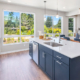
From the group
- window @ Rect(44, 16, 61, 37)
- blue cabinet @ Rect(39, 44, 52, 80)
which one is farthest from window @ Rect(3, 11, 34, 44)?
blue cabinet @ Rect(39, 44, 52, 80)

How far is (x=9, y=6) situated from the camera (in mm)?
4586

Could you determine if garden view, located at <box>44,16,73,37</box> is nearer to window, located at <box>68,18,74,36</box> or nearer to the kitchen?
the kitchen

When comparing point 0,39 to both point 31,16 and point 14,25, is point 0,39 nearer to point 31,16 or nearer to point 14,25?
point 14,25

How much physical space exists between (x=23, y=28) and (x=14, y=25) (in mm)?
598

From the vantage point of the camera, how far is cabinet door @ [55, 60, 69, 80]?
144 cm

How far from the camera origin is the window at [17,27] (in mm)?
4699

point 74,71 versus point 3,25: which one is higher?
point 3,25

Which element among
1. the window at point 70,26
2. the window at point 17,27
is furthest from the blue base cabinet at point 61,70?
the window at point 70,26

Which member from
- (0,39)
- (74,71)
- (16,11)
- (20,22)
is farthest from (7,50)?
(74,71)

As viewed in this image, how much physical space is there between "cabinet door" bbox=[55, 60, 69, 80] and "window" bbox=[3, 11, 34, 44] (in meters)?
3.84

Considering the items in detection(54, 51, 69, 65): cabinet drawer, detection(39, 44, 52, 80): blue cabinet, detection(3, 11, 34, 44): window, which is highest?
detection(3, 11, 34, 44): window

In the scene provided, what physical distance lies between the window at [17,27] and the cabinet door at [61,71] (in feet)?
12.6

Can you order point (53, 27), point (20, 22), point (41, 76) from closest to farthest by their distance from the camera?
point (41, 76)
point (20, 22)
point (53, 27)

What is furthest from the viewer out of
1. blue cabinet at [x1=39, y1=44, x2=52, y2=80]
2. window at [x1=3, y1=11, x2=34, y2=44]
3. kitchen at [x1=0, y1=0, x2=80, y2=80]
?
window at [x1=3, y1=11, x2=34, y2=44]
